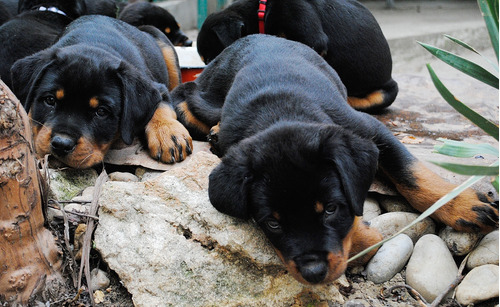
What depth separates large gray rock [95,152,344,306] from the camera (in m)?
2.96

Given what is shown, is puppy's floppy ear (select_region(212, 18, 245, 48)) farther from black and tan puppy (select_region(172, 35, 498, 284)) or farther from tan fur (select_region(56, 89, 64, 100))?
tan fur (select_region(56, 89, 64, 100))

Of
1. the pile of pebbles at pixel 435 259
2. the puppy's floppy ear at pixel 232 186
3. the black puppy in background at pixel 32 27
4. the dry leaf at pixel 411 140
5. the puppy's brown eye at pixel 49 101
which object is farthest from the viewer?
the black puppy in background at pixel 32 27

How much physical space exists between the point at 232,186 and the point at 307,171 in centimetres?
39

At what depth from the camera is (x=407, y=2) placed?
564 inches

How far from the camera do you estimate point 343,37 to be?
5.85 m

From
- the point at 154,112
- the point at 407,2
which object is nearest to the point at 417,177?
the point at 154,112

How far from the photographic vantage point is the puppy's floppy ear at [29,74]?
4.16m

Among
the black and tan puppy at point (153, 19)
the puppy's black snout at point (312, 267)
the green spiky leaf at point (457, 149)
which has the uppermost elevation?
the green spiky leaf at point (457, 149)

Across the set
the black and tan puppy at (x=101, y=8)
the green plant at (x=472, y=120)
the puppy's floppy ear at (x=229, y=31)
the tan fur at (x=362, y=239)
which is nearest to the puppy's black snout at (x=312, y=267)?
the green plant at (x=472, y=120)

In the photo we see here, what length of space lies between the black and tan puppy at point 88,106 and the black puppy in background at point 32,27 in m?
1.14

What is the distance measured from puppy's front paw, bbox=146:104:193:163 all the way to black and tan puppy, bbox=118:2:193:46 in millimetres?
3439

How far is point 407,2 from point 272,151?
12.6 metres

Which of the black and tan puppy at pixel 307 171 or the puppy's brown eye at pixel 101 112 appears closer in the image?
the black and tan puppy at pixel 307 171

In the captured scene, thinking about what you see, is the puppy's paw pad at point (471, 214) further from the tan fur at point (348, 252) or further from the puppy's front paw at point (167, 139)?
the puppy's front paw at point (167, 139)
